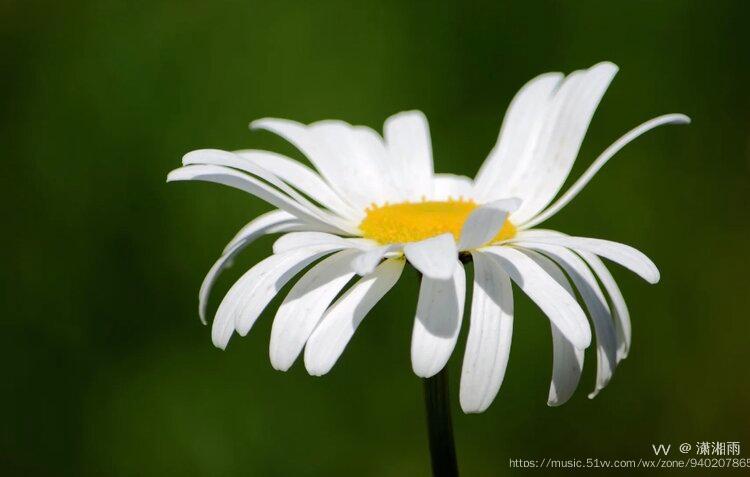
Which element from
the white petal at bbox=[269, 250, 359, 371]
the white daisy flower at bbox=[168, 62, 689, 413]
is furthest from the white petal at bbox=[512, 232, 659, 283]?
the white petal at bbox=[269, 250, 359, 371]

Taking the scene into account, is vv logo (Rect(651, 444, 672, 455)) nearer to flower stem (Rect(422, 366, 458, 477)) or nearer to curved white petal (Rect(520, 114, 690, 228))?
curved white petal (Rect(520, 114, 690, 228))

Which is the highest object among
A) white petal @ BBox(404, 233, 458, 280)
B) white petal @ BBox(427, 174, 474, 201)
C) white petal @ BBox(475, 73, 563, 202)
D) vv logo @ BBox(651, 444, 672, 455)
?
white petal @ BBox(475, 73, 563, 202)

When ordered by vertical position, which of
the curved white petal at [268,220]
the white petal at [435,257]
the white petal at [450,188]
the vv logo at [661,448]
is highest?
the white petal at [450,188]

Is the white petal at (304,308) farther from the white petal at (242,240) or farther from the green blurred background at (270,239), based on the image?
the green blurred background at (270,239)

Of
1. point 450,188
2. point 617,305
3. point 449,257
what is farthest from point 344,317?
point 450,188

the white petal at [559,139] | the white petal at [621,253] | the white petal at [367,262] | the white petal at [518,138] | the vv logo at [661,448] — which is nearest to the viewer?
the white petal at [367,262]

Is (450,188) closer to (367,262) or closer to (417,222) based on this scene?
(417,222)

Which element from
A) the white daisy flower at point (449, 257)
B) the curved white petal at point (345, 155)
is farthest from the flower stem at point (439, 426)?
the curved white petal at point (345, 155)

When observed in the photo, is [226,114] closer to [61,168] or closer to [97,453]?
[61,168]
